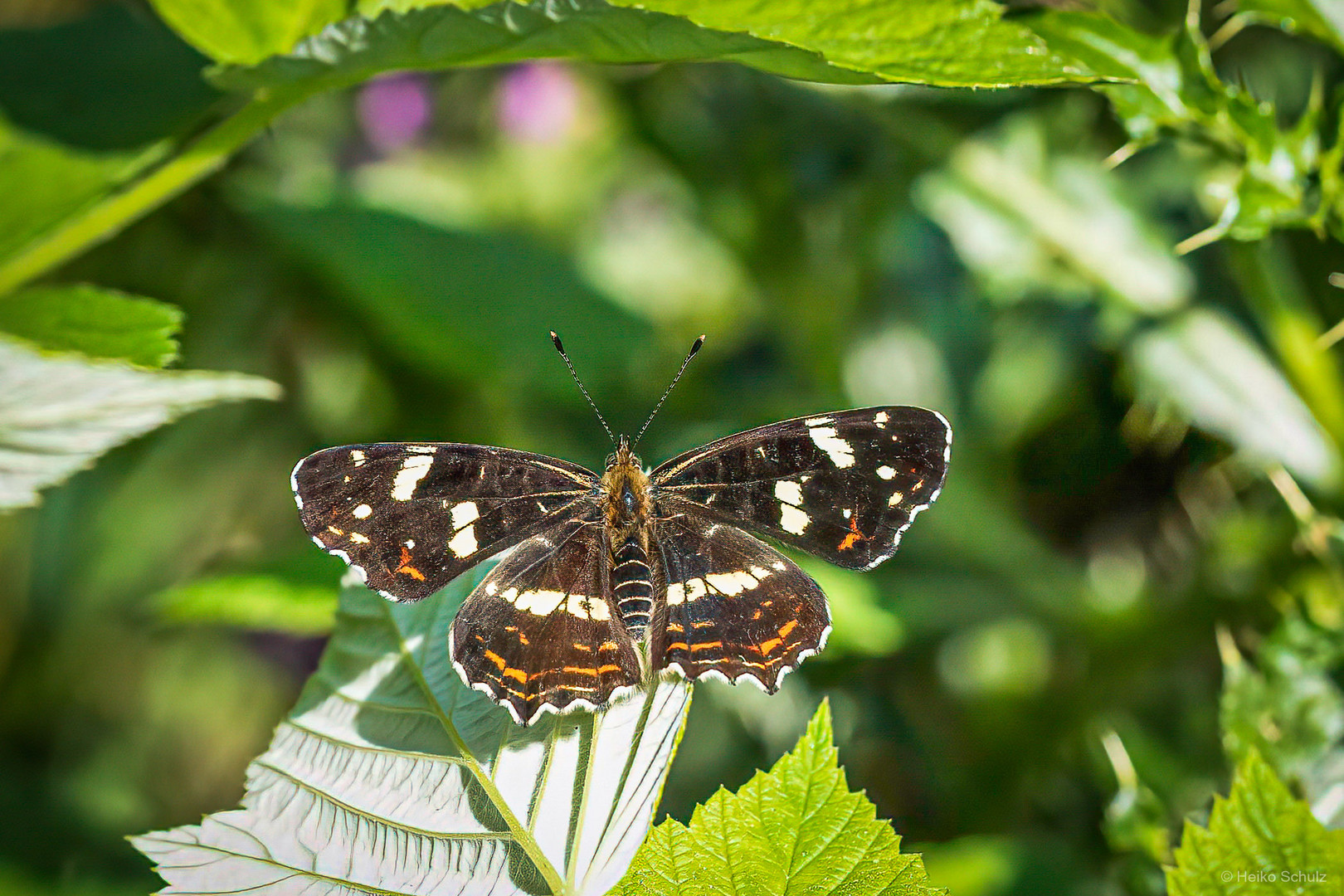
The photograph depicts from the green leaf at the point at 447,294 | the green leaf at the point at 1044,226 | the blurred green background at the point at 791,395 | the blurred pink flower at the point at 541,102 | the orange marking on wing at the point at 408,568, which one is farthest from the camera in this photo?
the blurred pink flower at the point at 541,102

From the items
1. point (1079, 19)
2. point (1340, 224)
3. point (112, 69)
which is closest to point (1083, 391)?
point (1340, 224)

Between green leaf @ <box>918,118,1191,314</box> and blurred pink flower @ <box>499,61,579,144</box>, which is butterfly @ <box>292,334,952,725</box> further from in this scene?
blurred pink flower @ <box>499,61,579,144</box>

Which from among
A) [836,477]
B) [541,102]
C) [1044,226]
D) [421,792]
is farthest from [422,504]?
[541,102]

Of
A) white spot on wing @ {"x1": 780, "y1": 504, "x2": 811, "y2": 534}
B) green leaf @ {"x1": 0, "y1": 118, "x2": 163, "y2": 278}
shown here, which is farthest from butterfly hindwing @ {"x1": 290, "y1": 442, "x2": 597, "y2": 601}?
green leaf @ {"x1": 0, "y1": 118, "x2": 163, "y2": 278}

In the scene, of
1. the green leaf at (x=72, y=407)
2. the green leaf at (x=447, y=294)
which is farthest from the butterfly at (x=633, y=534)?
the green leaf at (x=447, y=294)

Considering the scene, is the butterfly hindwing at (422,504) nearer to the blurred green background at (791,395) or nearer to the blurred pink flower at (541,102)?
the blurred green background at (791,395)
